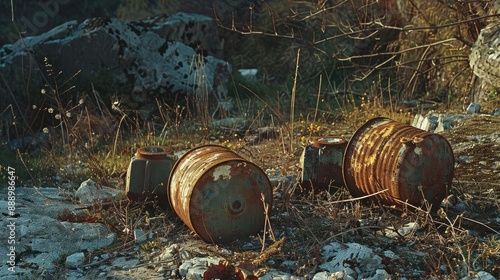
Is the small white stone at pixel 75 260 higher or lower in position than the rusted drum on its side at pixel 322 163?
lower

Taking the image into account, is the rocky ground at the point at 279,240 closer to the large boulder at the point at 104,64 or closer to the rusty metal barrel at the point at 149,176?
the rusty metal barrel at the point at 149,176

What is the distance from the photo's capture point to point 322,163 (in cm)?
478

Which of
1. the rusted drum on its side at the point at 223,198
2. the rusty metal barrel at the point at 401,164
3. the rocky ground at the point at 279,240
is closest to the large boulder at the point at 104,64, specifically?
the rocky ground at the point at 279,240

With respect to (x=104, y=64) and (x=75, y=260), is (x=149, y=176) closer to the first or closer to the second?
(x=75, y=260)

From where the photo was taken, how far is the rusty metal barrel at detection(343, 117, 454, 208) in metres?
4.26

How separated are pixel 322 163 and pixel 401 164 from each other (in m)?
0.67

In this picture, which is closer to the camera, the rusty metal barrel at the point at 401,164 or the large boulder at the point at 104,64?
the rusty metal barrel at the point at 401,164

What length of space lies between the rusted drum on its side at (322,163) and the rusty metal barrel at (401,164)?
0.21 metres

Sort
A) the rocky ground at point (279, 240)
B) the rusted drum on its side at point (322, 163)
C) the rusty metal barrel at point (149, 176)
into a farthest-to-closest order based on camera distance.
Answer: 1. the rusted drum on its side at point (322, 163)
2. the rusty metal barrel at point (149, 176)
3. the rocky ground at point (279, 240)

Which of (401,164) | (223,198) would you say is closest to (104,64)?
(223,198)

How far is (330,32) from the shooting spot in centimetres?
1136

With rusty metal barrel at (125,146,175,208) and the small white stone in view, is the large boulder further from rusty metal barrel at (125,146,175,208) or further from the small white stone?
the small white stone

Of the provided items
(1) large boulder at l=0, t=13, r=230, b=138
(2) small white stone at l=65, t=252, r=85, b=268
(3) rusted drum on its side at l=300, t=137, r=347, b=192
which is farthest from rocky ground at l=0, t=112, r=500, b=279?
(1) large boulder at l=0, t=13, r=230, b=138

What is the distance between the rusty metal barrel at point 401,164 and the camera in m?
4.26
